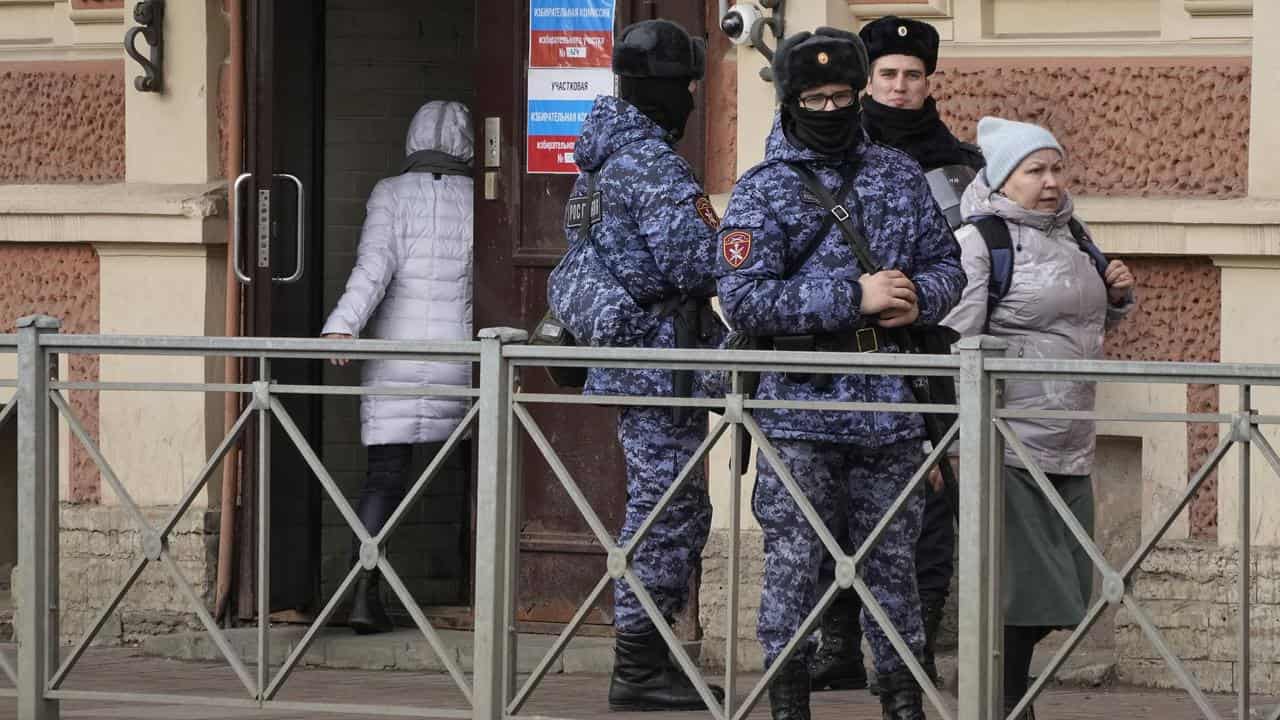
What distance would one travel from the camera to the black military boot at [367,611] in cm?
742

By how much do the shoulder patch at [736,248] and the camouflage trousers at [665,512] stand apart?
66 cm

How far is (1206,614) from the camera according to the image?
21.5ft

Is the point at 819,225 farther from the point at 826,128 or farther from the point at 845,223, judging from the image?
the point at 826,128

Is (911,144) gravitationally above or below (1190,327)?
above

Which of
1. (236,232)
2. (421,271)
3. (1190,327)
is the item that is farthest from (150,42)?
(1190,327)

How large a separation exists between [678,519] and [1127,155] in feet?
6.30

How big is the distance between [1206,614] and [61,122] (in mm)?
4227

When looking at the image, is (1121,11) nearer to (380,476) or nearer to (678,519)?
(678,519)

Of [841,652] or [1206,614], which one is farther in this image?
[1206,614]

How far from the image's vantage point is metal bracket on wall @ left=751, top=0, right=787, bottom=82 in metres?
6.88

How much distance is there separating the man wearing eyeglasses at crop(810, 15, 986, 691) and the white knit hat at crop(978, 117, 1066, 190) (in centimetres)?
41

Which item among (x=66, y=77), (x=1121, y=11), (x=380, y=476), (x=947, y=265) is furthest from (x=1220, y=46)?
(x=66, y=77)

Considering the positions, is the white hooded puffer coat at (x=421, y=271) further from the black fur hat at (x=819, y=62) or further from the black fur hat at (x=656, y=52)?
the black fur hat at (x=819, y=62)

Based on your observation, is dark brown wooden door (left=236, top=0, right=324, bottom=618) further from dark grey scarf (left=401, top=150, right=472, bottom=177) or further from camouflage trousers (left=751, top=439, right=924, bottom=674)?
camouflage trousers (left=751, top=439, right=924, bottom=674)
